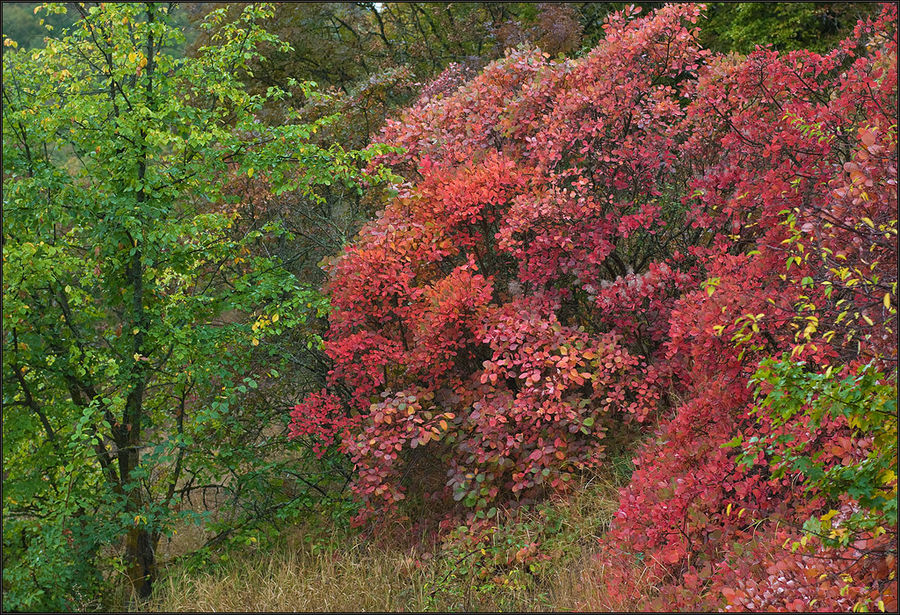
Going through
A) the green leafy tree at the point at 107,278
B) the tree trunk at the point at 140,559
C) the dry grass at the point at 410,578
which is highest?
the green leafy tree at the point at 107,278

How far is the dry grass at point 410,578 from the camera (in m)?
5.08

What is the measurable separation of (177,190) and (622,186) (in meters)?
3.36

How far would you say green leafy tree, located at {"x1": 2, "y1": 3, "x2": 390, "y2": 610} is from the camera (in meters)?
5.41

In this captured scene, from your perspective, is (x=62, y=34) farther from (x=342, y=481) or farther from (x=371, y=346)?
(x=342, y=481)

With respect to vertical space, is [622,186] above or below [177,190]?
below

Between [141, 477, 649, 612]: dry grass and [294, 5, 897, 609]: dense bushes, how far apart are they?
0.28 m

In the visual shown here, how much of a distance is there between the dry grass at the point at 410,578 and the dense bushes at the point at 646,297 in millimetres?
282

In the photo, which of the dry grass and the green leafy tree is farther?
the green leafy tree

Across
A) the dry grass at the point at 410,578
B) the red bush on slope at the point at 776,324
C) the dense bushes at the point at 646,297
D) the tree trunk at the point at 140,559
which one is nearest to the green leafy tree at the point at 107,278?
the tree trunk at the point at 140,559

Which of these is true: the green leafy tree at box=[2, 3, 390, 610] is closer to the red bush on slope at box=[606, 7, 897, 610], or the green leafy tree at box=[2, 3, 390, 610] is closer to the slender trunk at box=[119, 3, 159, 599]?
the slender trunk at box=[119, 3, 159, 599]

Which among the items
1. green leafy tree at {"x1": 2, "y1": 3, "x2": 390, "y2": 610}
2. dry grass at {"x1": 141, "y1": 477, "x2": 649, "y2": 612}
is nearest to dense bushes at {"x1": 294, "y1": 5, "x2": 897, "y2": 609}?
dry grass at {"x1": 141, "y1": 477, "x2": 649, "y2": 612}

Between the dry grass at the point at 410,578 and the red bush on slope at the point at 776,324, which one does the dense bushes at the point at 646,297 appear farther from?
the dry grass at the point at 410,578

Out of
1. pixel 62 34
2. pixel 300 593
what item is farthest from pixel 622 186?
pixel 62 34

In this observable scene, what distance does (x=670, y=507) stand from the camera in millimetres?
4582
